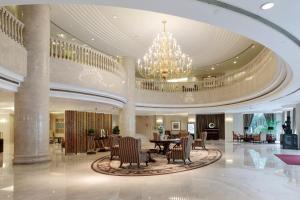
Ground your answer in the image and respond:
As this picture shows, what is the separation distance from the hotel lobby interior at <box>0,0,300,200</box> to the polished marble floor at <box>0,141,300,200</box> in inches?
0.9

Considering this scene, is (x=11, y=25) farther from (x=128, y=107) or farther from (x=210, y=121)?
(x=210, y=121)

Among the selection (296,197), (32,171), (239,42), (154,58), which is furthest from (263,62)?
(32,171)

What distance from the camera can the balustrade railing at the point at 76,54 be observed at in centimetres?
935

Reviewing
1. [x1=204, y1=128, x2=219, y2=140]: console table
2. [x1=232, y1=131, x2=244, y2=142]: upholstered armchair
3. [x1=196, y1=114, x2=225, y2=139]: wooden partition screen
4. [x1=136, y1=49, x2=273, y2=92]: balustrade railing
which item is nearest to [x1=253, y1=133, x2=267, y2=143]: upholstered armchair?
[x1=232, y1=131, x2=244, y2=142]: upholstered armchair

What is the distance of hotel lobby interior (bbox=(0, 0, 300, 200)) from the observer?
168 inches

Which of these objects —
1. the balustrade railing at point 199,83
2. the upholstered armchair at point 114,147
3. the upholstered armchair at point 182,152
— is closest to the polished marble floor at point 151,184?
the upholstered armchair at point 182,152

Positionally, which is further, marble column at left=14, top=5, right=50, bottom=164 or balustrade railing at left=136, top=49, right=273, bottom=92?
balustrade railing at left=136, top=49, right=273, bottom=92

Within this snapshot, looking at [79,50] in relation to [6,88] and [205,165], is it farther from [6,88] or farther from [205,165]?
[205,165]

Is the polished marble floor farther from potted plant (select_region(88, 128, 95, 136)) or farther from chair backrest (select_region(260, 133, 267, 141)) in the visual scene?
chair backrest (select_region(260, 133, 267, 141))

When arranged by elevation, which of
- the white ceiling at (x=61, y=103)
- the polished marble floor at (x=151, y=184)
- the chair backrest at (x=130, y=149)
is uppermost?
the white ceiling at (x=61, y=103)

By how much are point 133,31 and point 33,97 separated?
4770 mm

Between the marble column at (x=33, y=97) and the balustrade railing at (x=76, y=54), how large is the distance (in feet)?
2.92

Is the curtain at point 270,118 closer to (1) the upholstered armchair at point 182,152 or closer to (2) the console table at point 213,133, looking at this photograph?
(2) the console table at point 213,133

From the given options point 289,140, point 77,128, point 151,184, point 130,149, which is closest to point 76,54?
point 130,149
